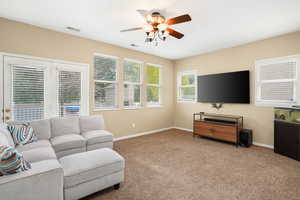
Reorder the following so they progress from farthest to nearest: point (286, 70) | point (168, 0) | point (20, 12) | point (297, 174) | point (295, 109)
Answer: point (286, 70), point (295, 109), point (20, 12), point (297, 174), point (168, 0)

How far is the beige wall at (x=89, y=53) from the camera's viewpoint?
2.90 metres

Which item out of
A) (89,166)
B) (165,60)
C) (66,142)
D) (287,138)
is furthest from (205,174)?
(165,60)

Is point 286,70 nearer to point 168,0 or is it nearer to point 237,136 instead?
point 237,136

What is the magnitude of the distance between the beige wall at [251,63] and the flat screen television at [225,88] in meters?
0.17

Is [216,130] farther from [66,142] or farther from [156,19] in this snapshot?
[66,142]

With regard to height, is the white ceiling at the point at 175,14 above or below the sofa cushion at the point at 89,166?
above

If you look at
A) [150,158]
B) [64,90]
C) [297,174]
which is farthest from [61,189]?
[297,174]

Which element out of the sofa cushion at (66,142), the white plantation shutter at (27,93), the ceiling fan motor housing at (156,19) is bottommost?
the sofa cushion at (66,142)

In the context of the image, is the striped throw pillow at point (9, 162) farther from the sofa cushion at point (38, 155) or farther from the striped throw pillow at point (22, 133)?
the striped throw pillow at point (22, 133)

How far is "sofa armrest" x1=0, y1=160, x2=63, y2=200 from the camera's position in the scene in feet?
4.09

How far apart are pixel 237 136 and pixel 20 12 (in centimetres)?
533

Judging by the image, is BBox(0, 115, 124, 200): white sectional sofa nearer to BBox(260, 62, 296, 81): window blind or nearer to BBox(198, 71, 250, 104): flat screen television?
BBox(198, 71, 250, 104): flat screen television

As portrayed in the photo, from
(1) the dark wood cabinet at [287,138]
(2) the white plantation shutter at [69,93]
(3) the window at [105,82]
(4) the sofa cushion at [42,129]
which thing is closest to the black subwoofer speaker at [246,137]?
(1) the dark wood cabinet at [287,138]

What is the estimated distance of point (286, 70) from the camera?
11.3 feet
